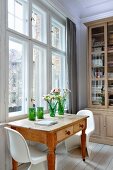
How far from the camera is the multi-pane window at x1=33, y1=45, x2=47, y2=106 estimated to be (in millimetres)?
3184

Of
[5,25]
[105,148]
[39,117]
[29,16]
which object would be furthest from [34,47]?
[105,148]

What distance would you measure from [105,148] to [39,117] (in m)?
1.66

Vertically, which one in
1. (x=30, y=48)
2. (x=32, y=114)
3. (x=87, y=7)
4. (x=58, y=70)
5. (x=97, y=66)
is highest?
(x=87, y=7)

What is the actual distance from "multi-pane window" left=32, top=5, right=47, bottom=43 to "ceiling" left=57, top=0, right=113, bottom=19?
745mm

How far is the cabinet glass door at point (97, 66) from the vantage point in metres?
3.91

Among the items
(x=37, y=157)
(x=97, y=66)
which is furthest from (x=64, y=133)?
(x=97, y=66)

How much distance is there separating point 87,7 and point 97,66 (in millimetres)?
1452

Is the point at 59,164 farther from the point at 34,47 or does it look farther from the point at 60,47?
the point at 60,47

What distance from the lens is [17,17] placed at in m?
2.80

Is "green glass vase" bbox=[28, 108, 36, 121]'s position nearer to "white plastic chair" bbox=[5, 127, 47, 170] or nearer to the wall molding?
"white plastic chair" bbox=[5, 127, 47, 170]

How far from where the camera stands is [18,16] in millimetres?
2826

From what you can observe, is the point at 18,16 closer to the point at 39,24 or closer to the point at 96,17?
the point at 39,24

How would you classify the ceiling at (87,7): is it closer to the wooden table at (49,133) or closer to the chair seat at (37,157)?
the wooden table at (49,133)

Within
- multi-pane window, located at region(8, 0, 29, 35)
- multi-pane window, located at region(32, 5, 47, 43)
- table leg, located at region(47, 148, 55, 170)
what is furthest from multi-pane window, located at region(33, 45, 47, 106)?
table leg, located at region(47, 148, 55, 170)
